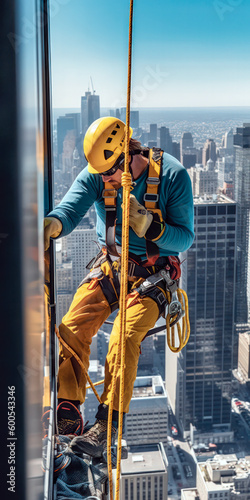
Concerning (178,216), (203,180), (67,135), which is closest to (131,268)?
(178,216)

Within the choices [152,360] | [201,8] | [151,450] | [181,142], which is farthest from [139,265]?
[201,8]

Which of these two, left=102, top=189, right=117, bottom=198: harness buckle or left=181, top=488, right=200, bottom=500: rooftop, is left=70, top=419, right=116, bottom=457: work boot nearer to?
left=102, top=189, right=117, bottom=198: harness buckle

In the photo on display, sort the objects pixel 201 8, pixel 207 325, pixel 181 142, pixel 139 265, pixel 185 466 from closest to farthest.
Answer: pixel 139 265, pixel 181 142, pixel 185 466, pixel 207 325, pixel 201 8

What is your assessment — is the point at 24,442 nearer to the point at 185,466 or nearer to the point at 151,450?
the point at 151,450

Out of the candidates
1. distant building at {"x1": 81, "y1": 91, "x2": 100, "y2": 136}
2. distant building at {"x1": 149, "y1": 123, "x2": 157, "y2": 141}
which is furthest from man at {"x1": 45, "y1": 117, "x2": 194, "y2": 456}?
distant building at {"x1": 149, "y1": 123, "x2": 157, "y2": 141}

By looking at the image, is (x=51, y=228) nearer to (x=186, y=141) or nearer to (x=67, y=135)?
(x=67, y=135)

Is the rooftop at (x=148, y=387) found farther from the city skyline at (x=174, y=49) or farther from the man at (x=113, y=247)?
the man at (x=113, y=247)

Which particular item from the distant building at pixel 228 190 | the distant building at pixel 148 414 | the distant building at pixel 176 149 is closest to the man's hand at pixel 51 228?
the distant building at pixel 176 149
